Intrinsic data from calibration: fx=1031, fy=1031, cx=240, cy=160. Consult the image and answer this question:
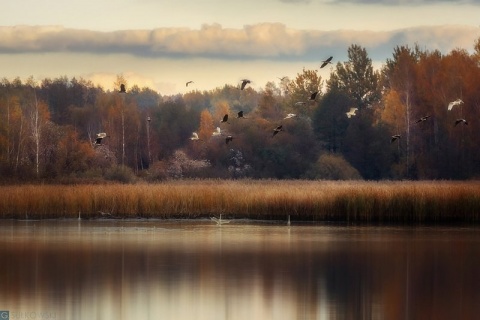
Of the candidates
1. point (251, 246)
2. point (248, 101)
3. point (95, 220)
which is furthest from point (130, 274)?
point (248, 101)

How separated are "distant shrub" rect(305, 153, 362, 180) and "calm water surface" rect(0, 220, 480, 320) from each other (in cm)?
1926

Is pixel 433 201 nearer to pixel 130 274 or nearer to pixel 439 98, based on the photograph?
pixel 130 274

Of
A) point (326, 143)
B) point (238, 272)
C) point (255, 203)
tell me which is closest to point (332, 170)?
point (326, 143)

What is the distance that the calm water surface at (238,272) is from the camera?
1415 cm

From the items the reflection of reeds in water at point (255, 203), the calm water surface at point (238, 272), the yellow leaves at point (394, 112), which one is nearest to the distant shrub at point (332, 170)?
the yellow leaves at point (394, 112)

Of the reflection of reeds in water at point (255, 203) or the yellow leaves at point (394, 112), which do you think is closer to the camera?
the reflection of reeds in water at point (255, 203)

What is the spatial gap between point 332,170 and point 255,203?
1796 cm

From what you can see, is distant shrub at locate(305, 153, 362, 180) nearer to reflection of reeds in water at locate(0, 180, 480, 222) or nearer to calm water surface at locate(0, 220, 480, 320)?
reflection of reeds in water at locate(0, 180, 480, 222)

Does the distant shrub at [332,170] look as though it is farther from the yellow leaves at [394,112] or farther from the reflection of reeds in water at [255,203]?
the reflection of reeds in water at [255,203]

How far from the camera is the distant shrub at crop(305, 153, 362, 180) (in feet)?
152

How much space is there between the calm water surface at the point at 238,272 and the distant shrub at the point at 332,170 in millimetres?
19261

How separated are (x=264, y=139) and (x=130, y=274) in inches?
1238

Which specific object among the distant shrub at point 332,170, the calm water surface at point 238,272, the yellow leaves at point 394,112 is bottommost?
the calm water surface at point 238,272

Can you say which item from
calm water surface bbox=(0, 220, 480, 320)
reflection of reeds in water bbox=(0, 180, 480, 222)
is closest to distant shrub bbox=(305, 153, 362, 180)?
reflection of reeds in water bbox=(0, 180, 480, 222)
